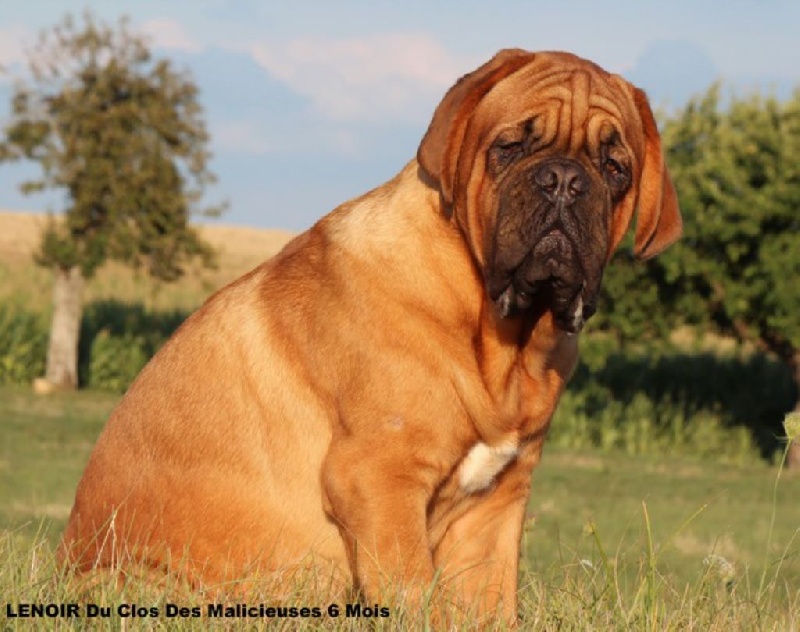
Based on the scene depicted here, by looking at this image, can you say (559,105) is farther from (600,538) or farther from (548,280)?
(600,538)

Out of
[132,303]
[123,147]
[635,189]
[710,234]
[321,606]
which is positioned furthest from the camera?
[132,303]

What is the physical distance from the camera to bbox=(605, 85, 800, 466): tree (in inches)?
753

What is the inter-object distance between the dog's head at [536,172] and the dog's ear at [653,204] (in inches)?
3.9

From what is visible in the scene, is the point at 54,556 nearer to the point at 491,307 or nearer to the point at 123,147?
the point at 491,307

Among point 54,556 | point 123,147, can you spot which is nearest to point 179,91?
point 123,147

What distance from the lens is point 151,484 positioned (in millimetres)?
4133

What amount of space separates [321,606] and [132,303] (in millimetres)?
28748

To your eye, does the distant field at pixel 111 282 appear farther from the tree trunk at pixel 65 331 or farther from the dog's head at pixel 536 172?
the dog's head at pixel 536 172

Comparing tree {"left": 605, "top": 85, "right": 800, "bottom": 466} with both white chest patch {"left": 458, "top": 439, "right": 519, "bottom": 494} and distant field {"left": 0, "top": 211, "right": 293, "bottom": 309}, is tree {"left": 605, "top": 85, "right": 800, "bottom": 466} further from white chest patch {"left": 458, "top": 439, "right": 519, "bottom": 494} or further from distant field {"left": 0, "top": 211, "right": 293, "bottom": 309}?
white chest patch {"left": 458, "top": 439, "right": 519, "bottom": 494}

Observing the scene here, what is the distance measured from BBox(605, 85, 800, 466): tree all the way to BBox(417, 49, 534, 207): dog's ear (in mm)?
15662

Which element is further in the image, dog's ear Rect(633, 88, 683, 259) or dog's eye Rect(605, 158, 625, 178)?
dog's ear Rect(633, 88, 683, 259)

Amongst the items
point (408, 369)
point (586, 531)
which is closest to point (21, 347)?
point (586, 531)

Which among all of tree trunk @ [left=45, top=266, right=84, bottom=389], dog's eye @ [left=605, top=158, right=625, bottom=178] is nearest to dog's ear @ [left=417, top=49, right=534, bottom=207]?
dog's eye @ [left=605, top=158, right=625, bottom=178]

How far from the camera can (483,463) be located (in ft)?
13.2
